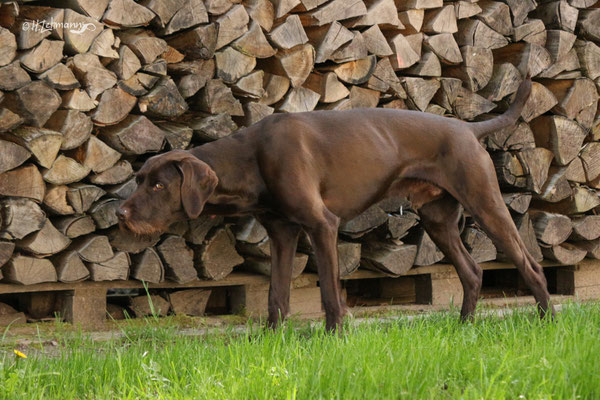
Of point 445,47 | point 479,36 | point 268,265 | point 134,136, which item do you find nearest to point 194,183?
point 134,136

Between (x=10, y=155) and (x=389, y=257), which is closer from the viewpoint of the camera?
(x=10, y=155)

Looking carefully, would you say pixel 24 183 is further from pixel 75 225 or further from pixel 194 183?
pixel 194 183

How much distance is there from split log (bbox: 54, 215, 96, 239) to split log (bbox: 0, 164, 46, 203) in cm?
23

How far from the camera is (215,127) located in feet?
14.9

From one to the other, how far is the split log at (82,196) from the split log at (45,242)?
0.58 ft

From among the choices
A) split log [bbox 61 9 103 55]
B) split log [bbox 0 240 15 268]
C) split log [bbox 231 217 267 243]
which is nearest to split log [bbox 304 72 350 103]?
split log [bbox 231 217 267 243]

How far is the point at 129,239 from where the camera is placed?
14.5 ft

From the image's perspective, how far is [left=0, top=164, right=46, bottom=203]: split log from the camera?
13.1ft

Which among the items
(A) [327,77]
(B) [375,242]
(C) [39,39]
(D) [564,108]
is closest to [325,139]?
(A) [327,77]

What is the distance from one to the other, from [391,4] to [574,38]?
1.67 m

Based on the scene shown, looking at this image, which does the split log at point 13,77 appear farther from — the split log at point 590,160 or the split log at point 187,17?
the split log at point 590,160

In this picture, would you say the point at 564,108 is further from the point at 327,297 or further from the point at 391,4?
the point at 327,297

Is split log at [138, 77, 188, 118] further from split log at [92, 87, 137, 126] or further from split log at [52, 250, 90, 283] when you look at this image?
split log at [52, 250, 90, 283]

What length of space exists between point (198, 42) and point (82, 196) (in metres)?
1.18
